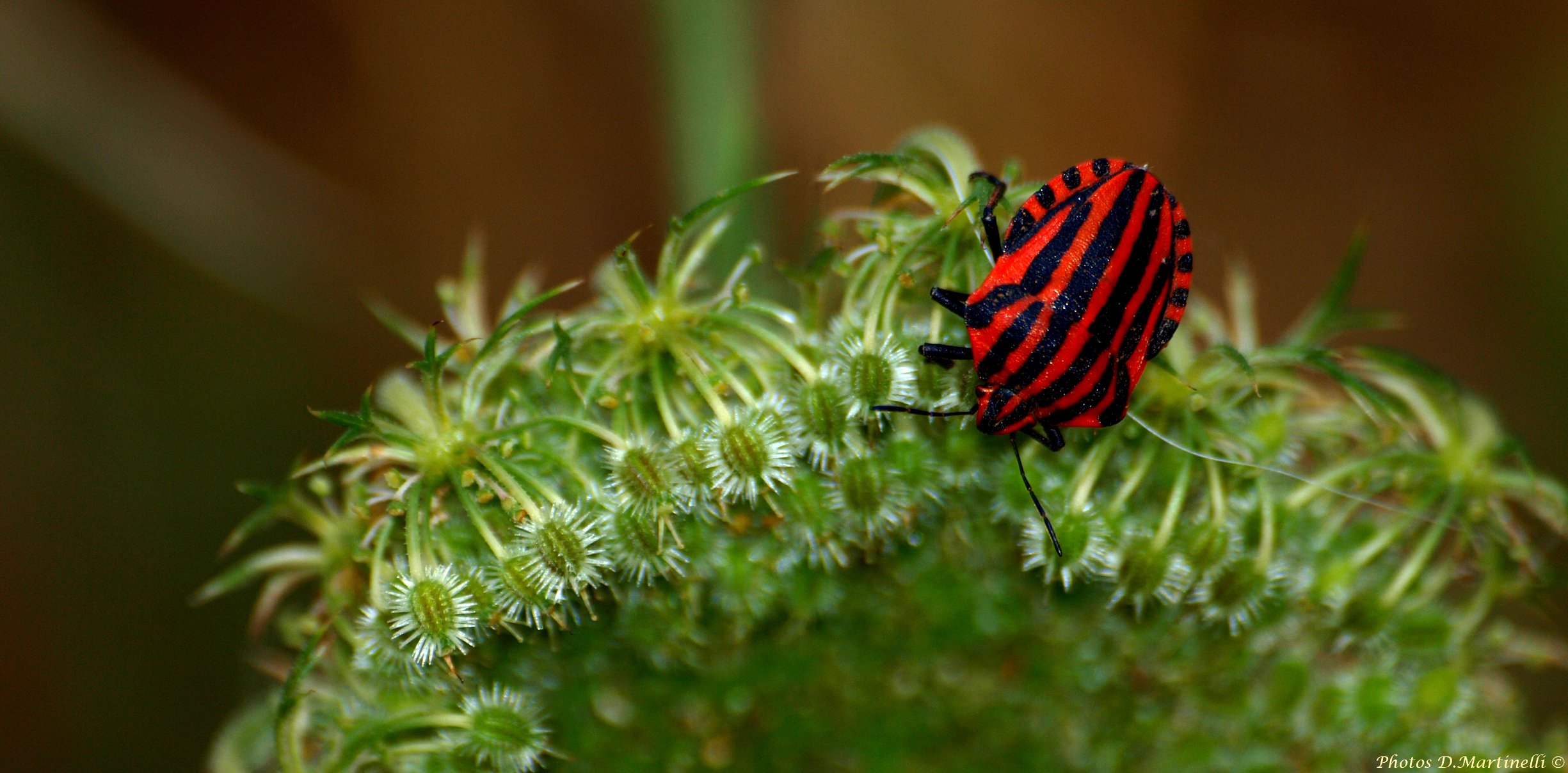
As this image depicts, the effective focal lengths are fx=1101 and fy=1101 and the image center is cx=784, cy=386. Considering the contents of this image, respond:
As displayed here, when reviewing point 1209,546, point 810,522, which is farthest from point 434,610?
point 1209,546

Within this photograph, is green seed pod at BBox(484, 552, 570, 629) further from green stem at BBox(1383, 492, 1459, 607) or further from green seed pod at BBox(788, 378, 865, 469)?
green stem at BBox(1383, 492, 1459, 607)

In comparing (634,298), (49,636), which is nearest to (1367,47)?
(634,298)

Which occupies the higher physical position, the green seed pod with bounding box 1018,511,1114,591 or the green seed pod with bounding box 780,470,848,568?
the green seed pod with bounding box 780,470,848,568

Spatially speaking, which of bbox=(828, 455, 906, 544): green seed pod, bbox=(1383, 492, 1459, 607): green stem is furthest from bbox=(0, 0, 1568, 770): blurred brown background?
bbox=(1383, 492, 1459, 607): green stem

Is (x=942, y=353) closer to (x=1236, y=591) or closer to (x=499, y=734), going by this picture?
(x=1236, y=591)

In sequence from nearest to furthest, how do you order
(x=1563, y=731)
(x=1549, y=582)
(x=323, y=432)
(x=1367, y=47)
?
(x=1549, y=582), (x=1563, y=731), (x=323, y=432), (x=1367, y=47)

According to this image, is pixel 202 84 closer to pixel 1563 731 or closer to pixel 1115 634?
pixel 1115 634

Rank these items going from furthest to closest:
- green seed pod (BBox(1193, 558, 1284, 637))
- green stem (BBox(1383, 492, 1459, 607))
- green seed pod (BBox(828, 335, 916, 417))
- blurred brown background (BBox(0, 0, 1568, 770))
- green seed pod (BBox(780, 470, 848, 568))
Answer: blurred brown background (BBox(0, 0, 1568, 770))
green stem (BBox(1383, 492, 1459, 607))
green seed pod (BBox(1193, 558, 1284, 637))
green seed pod (BBox(780, 470, 848, 568))
green seed pod (BBox(828, 335, 916, 417))
